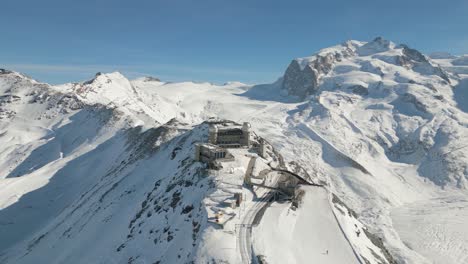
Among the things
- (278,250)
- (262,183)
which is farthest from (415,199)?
(278,250)

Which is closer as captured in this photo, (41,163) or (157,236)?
(157,236)

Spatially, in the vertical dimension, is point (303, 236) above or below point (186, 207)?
below

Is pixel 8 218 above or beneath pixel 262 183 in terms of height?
beneath

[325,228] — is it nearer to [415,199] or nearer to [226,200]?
[226,200]

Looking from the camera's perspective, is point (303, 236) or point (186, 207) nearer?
point (303, 236)

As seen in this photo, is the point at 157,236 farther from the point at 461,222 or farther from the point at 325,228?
the point at 461,222

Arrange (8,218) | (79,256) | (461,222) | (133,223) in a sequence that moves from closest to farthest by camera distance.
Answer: (133,223)
(79,256)
(8,218)
(461,222)

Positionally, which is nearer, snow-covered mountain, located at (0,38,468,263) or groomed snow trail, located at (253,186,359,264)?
groomed snow trail, located at (253,186,359,264)

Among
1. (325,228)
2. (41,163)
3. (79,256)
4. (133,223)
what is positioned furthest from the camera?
(41,163)

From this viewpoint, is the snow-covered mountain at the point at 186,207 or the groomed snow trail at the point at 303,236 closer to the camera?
the groomed snow trail at the point at 303,236

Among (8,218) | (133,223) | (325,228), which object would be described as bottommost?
(8,218)
